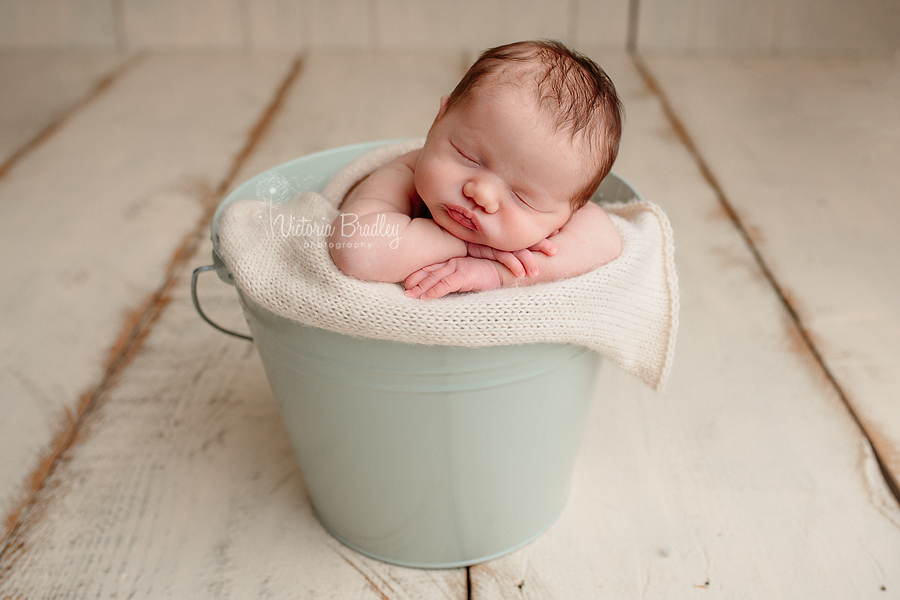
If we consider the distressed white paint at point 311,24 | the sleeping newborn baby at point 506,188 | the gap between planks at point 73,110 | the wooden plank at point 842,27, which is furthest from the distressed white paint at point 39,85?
the wooden plank at point 842,27

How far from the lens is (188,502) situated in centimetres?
85

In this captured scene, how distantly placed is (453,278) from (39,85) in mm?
1716

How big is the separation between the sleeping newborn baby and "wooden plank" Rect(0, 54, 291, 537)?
517mm

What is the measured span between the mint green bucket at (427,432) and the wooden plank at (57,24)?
168 cm

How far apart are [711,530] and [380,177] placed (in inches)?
19.4

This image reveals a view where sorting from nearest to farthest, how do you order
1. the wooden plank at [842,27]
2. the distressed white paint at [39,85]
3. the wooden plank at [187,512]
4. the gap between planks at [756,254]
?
the wooden plank at [187,512], the gap between planks at [756,254], the distressed white paint at [39,85], the wooden plank at [842,27]

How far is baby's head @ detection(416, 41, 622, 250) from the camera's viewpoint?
2.08ft

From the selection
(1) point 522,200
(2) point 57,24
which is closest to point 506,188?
(1) point 522,200

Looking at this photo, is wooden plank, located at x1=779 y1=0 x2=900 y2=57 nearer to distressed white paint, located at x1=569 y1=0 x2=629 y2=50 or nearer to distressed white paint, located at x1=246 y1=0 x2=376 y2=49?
distressed white paint, located at x1=569 y1=0 x2=629 y2=50

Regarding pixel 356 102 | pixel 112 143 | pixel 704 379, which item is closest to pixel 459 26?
pixel 356 102

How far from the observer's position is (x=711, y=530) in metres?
0.81

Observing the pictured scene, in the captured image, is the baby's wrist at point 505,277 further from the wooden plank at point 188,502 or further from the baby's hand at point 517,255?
the wooden plank at point 188,502

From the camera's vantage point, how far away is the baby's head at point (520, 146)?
0.64 metres

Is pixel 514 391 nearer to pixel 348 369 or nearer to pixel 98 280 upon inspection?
pixel 348 369
